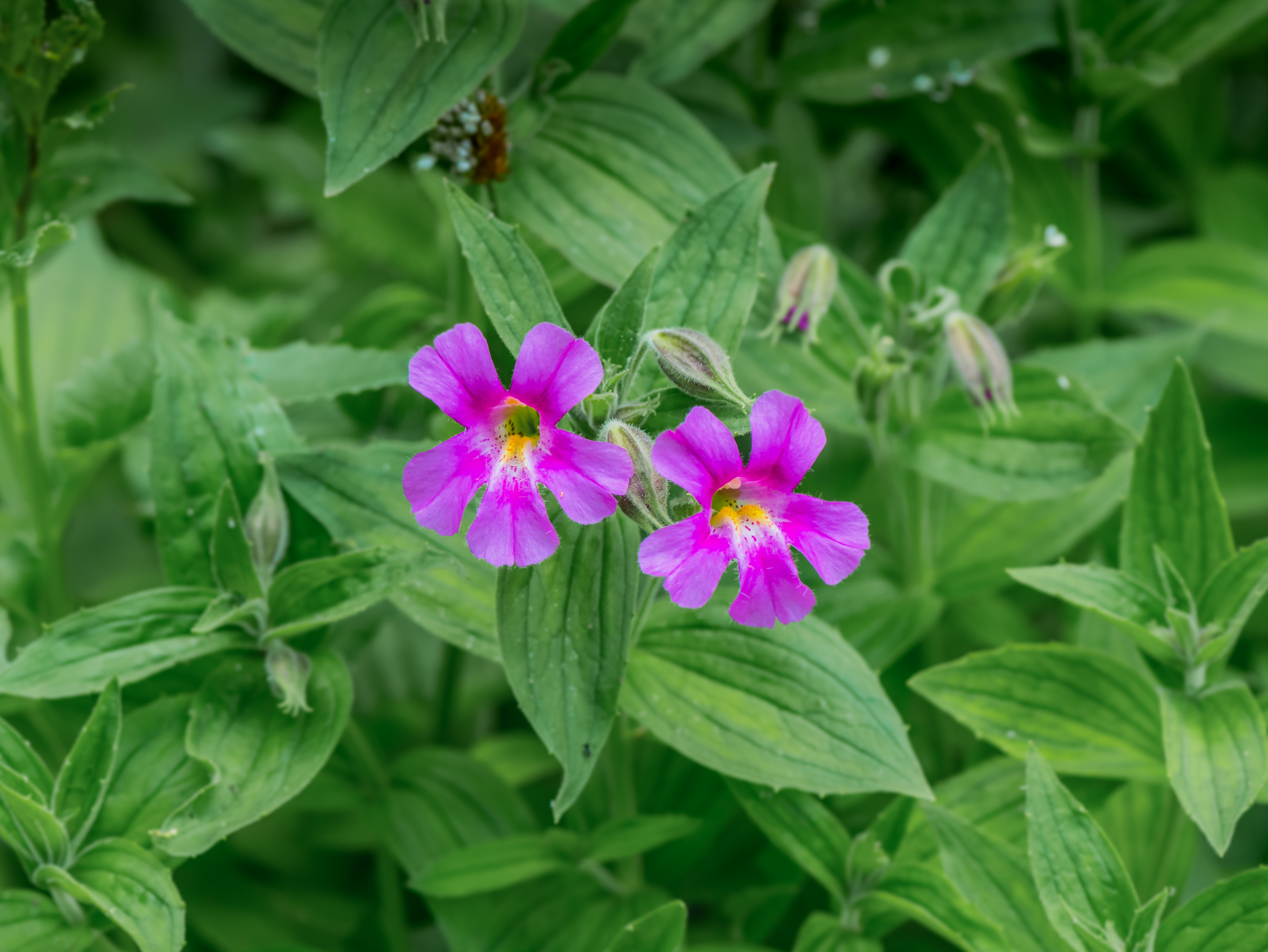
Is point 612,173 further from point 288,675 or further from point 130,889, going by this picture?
point 130,889

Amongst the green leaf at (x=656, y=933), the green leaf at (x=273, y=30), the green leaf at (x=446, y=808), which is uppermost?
the green leaf at (x=273, y=30)

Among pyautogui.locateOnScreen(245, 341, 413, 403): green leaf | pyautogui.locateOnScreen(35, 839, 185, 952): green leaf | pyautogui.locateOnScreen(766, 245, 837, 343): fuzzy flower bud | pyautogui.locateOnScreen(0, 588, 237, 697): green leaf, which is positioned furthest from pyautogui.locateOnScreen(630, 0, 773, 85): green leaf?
pyautogui.locateOnScreen(35, 839, 185, 952): green leaf

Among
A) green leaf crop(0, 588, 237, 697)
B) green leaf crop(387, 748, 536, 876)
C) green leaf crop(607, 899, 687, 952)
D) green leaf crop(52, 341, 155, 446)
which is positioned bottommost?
green leaf crop(387, 748, 536, 876)

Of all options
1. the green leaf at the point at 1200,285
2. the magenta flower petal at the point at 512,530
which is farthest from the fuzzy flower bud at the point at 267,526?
the green leaf at the point at 1200,285

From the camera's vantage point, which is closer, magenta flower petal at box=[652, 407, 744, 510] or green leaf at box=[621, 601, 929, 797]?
magenta flower petal at box=[652, 407, 744, 510]

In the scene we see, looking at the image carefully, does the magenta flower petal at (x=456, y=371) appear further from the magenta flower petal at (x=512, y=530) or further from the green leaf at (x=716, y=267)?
the green leaf at (x=716, y=267)

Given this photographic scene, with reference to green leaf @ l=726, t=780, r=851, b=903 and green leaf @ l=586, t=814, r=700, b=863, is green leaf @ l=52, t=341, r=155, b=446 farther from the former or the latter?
green leaf @ l=726, t=780, r=851, b=903

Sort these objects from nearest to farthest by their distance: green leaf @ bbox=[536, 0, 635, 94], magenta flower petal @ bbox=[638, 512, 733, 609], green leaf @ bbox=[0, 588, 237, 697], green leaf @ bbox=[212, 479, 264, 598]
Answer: magenta flower petal @ bbox=[638, 512, 733, 609]
green leaf @ bbox=[0, 588, 237, 697]
green leaf @ bbox=[212, 479, 264, 598]
green leaf @ bbox=[536, 0, 635, 94]

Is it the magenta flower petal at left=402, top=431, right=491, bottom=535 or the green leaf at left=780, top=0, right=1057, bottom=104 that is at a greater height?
the green leaf at left=780, top=0, right=1057, bottom=104
